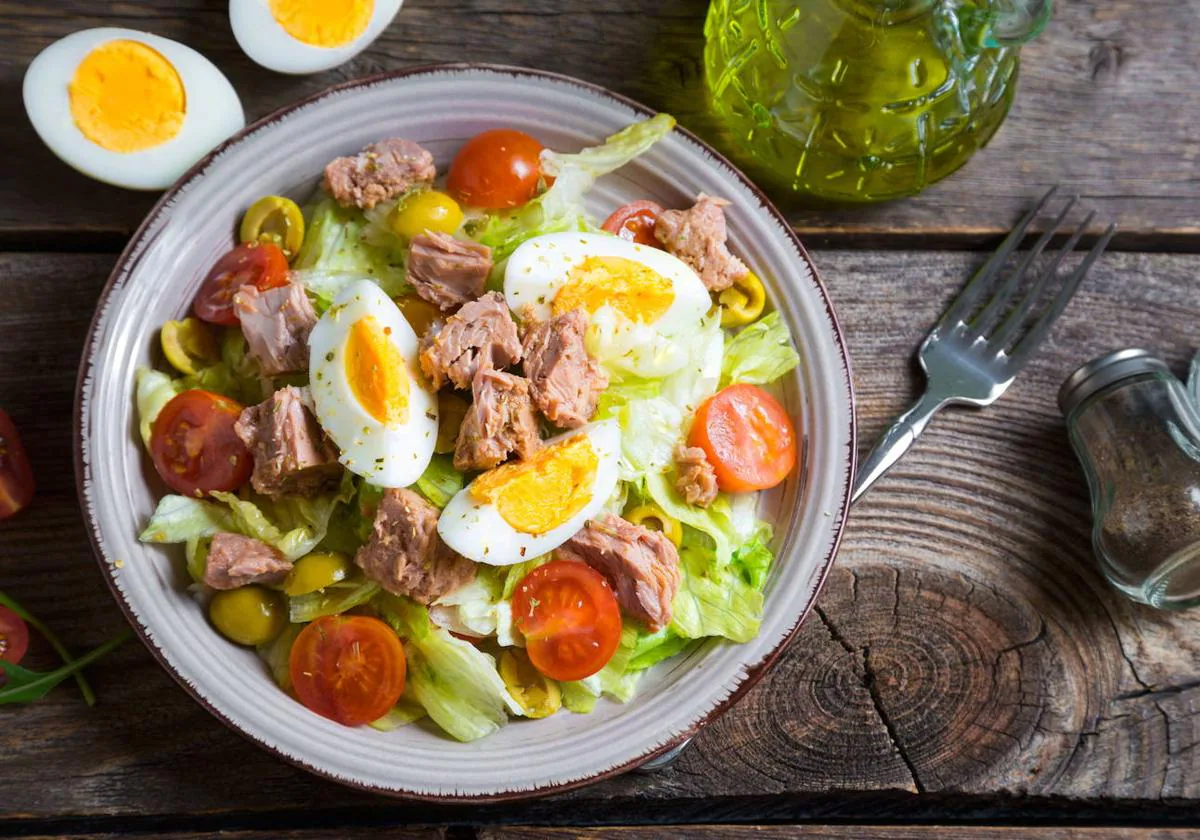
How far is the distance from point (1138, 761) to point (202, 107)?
3.09 m

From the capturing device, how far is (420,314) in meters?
2.48

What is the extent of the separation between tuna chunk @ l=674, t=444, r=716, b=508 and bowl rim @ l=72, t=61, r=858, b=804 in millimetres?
342

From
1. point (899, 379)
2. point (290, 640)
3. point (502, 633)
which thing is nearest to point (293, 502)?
point (290, 640)

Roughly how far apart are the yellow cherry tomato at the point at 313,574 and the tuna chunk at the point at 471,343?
19.4 inches

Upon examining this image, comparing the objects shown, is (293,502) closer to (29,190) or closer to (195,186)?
(195,186)

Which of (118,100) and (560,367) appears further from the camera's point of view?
(118,100)

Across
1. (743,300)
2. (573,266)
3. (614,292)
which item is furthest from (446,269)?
(743,300)

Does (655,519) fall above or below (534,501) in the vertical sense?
below

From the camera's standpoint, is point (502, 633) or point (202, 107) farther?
point (202, 107)

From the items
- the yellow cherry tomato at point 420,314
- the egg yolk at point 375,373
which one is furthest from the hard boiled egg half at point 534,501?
the yellow cherry tomato at point 420,314

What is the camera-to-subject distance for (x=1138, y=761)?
2822 mm

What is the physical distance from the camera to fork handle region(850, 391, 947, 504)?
2730mm

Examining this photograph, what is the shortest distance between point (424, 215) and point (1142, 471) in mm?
2025

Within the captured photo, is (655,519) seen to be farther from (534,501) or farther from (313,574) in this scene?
(313,574)
